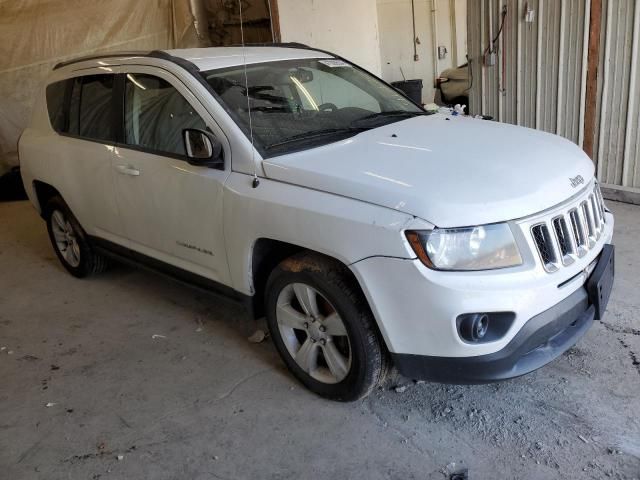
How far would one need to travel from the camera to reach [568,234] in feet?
8.55

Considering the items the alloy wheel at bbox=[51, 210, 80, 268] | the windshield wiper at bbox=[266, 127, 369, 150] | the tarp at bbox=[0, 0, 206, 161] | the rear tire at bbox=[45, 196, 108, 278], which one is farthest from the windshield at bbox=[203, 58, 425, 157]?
the tarp at bbox=[0, 0, 206, 161]

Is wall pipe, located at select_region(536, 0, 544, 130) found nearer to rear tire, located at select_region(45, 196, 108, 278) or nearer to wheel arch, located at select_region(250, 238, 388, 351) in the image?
wheel arch, located at select_region(250, 238, 388, 351)

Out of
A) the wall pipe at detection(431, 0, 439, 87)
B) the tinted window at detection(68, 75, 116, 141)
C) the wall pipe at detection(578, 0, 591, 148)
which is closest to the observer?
the tinted window at detection(68, 75, 116, 141)

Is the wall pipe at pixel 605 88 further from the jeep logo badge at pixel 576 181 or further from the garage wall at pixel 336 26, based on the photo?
the garage wall at pixel 336 26

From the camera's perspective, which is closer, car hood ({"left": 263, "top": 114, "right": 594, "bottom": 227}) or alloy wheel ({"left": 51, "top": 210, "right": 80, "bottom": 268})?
car hood ({"left": 263, "top": 114, "right": 594, "bottom": 227})

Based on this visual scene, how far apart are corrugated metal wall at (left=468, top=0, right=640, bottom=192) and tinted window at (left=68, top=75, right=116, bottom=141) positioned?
4163 millimetres

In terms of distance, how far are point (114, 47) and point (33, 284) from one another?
523cm

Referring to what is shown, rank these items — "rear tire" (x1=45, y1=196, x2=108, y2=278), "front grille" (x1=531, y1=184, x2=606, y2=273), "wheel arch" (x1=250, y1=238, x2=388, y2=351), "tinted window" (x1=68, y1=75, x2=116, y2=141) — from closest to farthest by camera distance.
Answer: "front grille" (x1=531, y1=184, x2=606, y2=273)
"wheel arch" (x1=250, y1=238, x2=388, y2=351)
"tinted window" (x1=68, y1=75, x2=116, y2=141)
"rear tire" (x1=45, y1=196, x2=108, y2=278)

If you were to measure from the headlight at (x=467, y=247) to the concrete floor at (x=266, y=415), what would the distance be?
2.88 ft

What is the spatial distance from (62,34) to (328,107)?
6833 mm

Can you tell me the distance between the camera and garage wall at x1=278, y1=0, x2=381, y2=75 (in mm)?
8297

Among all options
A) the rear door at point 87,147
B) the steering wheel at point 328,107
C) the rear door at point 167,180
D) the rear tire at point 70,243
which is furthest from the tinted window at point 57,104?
the steering wheel at point 328,107

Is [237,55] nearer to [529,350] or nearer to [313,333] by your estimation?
[313,333]

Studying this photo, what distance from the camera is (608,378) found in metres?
3.05
